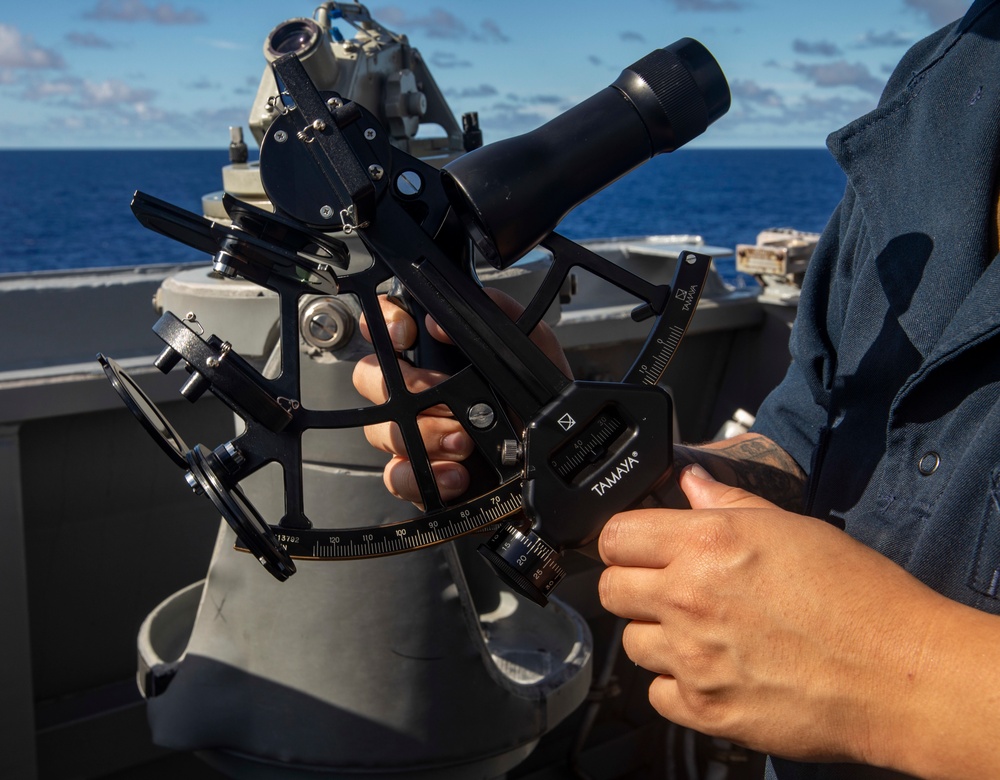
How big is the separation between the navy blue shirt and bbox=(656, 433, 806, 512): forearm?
0.06 metres

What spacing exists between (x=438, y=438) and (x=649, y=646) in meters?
0.33

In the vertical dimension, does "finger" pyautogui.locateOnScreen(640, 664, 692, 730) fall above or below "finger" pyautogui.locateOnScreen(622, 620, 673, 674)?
below

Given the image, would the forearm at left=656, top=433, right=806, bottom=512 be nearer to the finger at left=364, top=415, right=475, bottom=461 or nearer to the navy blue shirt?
the navy blue shirt

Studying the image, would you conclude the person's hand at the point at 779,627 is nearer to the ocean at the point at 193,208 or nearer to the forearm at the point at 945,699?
the forearm at the point at 945,699

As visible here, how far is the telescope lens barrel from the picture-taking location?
31.3 inches

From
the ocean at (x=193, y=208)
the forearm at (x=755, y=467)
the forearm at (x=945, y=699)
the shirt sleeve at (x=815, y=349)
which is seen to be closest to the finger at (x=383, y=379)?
the forearm at (x=755, y=467)

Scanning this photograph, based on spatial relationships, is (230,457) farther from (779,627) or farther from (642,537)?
(779,627)

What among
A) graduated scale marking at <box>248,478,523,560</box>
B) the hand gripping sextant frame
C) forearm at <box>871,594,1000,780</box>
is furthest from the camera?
graduated scale marking at <box>248,478,523,560</box>

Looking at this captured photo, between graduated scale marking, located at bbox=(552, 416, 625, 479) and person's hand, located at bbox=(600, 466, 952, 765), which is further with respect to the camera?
graduated scale marking, located at bbox=(552, 416, 625, 479)

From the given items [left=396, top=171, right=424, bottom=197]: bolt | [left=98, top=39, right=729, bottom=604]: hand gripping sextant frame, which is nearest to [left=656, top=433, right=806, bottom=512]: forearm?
[left=98, top=39, right=729, bottom=604]: hand gripping sextant frame

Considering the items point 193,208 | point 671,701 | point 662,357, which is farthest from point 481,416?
point 193,208

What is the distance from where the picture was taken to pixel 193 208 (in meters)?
37.5

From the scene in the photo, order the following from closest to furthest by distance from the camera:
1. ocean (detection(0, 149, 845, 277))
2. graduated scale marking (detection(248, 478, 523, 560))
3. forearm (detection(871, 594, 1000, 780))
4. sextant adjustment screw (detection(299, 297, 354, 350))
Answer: forearm (detection(871, 594, 1000, 780))
graduated scale marking (detection(248, 478, 523, 560))
sextant adjustment screw (detection(299, 297, 354, 350))
ocean (detection(0, 149, 845, 277))

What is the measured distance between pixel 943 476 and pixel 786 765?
12.5 inches
